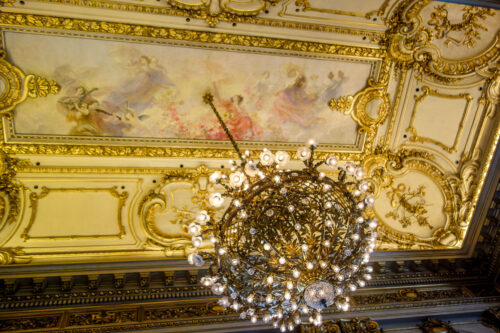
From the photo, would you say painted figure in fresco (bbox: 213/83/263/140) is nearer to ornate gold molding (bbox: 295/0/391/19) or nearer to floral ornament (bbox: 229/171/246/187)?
ornate gold molding (bbox: 295/0/391/19)

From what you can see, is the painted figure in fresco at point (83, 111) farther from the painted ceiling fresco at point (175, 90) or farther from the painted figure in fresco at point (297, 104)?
the painted figure in fresco at point (297, 104)

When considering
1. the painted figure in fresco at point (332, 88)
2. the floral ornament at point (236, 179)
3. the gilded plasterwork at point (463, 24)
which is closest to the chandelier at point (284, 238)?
the floral ornament at point (236, 179)

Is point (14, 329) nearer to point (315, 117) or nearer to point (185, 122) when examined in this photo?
point (185, 122)

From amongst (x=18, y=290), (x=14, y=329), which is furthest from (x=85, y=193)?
(x=14, y=329)

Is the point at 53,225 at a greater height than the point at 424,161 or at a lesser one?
lesser

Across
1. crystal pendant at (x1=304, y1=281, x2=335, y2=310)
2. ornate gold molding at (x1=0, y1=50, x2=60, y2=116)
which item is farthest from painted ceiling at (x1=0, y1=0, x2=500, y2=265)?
crystal pendant at (x1=304, y1=281, x2=335, y2=310)

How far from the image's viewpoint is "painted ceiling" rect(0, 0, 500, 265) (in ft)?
15.8

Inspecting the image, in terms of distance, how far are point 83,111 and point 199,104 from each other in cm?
178

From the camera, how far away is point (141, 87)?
17.0 ft

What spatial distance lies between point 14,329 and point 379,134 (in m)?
6.54

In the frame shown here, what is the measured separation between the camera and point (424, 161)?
6438mm

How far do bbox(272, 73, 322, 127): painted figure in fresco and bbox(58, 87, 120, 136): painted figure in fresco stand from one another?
2.78 metres

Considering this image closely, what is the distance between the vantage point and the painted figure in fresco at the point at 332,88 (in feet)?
18.8

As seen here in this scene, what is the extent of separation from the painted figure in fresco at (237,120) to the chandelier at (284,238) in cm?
250
